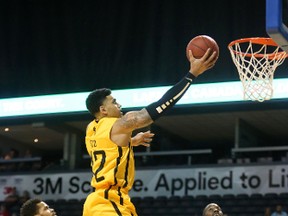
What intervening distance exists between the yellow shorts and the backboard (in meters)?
1.71

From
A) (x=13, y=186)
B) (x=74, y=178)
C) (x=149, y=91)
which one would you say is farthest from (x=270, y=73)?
(x=13, y=186)

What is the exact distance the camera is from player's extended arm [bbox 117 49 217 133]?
174 inches

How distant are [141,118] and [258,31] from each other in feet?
39.7

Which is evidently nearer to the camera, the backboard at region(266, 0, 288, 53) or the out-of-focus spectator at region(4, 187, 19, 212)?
the backboard at region(266, 0, 288, 53)

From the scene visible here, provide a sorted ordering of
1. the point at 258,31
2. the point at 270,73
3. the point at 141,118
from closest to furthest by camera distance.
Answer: the point at 141,118 → the point at 270,73 → the point at 258,31

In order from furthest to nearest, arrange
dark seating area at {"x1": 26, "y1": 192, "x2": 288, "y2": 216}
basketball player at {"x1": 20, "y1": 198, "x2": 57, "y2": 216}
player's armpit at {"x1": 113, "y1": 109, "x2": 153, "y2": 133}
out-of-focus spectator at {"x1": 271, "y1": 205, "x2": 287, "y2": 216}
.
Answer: dark seating area at {"x1": 26, "y1": 192, "x2": 288, "y2": 216}
out-of-focus spectator at {"x1": 271, "y1": 205, "x2": 287, "y2": 216}
basketball player at {"x1": 20, "y1": 198, "x2": 57, "y2": 216}
player's armpit at {"x1": 113, "y1": 109, "x2": 153, "y2": 133}

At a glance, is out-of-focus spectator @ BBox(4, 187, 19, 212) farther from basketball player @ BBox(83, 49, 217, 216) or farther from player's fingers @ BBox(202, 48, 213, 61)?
player's fingers @ BBox(202, 48, 213, 61)

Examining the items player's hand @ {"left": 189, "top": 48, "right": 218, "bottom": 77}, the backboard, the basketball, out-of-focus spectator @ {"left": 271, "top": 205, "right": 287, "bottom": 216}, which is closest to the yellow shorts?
player's hand @ {"left": 189, "top": 48, "right": 218, "bottom": 77}

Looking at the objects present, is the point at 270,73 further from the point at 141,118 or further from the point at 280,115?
the point at 280,115

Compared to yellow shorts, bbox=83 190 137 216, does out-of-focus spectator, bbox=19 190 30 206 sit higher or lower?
higher

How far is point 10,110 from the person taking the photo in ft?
58.0

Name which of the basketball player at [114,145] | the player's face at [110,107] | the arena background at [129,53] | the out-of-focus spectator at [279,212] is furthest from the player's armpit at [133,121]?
the arena background at [129,53]

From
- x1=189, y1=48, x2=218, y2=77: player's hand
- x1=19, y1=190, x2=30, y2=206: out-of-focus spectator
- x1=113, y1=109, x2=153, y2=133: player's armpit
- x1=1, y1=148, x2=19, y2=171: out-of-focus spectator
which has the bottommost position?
x1=113, y1=109, x2=153, y2=133: player's armpit

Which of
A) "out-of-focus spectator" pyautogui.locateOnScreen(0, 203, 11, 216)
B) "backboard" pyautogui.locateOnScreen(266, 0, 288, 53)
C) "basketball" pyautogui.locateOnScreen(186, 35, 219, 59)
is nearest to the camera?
"basketball" pyautogui.locateOnScreen(186, 35, 219, 59)
